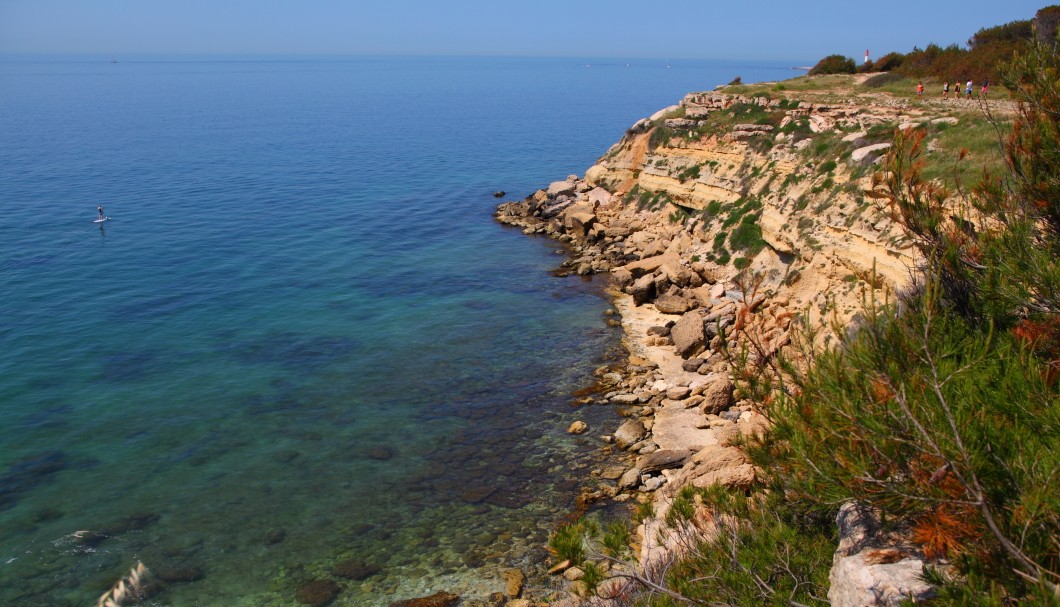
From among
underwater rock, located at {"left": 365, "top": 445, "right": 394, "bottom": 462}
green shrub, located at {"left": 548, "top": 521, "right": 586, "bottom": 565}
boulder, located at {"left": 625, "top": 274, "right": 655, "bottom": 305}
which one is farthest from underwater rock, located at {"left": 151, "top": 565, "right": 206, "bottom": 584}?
boulder, located at {"left": 625, "top": 274, "right": 655, "bottom": 305}

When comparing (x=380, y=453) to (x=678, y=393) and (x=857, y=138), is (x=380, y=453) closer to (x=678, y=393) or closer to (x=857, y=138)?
(x=678, y=393)

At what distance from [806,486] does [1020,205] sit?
584 centimetres

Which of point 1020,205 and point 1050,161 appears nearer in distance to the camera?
point 1050,161

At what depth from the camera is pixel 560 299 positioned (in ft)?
117

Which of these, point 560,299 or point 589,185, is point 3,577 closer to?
point 560,299

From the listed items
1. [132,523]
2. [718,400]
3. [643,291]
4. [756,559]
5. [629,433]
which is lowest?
[132,523]

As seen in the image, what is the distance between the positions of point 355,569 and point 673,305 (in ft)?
64.0

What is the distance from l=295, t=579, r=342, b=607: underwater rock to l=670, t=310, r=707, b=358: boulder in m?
16.0

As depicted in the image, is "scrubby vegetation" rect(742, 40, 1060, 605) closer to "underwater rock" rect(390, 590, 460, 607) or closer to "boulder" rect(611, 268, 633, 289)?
"underwater rock" rect(390, 590, 460, 607)

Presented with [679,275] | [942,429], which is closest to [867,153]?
[679,275]

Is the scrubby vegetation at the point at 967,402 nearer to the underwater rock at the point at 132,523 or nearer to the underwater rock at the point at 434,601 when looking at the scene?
the underwater rock at the point at 434,601

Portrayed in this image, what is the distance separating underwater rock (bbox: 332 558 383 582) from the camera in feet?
55.1

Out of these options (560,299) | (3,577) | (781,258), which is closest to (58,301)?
(3,577)

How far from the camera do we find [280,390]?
26.0 meters
